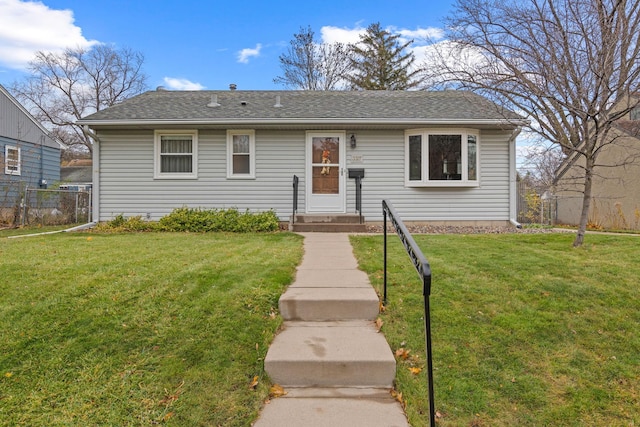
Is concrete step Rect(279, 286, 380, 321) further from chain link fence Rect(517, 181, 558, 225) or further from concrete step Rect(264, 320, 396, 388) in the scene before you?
chain link fence Rect(517, 181, 558, 225)

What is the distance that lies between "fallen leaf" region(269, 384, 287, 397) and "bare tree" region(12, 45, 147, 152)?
28.1 m

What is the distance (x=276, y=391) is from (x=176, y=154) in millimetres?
8295

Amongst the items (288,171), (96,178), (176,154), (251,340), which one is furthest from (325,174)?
(251,340)

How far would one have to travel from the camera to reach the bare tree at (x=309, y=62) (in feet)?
75.5

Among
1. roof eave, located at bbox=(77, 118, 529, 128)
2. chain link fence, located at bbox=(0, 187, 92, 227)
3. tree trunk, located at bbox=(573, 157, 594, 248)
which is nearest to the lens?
tree trunk, located at bbox=(573, 157, 594, 248)

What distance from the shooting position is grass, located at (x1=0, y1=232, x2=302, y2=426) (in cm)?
215

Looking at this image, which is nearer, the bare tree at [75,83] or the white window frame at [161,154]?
the white window frame at [161,154]

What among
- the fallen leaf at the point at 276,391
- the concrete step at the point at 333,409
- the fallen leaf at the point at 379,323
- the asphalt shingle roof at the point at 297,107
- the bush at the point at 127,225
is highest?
the asphalt shingle roof at the point at 297,107

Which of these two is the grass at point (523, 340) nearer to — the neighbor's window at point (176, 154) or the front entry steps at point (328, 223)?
the front entry steps at point (328, 223)

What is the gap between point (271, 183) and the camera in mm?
9438

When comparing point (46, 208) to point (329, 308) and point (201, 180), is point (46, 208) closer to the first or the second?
point (201, 180)

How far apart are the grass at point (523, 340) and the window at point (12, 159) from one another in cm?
1618

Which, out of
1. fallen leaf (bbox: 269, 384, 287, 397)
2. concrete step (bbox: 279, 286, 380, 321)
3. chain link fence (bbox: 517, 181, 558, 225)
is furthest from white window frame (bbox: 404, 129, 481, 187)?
fallen leaf (bbox: 269, 384, 287, 397)

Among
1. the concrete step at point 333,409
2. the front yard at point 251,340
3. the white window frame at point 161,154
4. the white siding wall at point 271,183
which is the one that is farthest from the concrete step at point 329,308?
the white window frame at point 161,154
